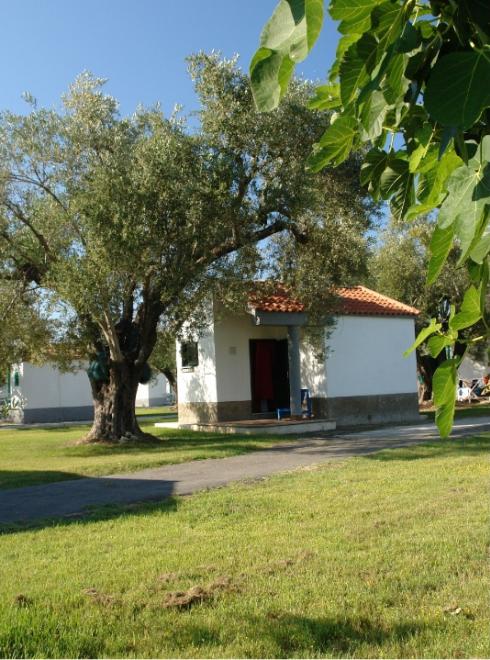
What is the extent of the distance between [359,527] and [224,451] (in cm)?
851

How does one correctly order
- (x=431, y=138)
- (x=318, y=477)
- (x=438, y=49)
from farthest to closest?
(x=318, y=477) < (x=431, y=138) < (x=438, y=49)

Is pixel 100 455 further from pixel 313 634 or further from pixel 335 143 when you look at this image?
pixel 335 143

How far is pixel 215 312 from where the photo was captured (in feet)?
66.2

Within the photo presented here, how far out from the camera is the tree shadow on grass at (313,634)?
3877 millimetres

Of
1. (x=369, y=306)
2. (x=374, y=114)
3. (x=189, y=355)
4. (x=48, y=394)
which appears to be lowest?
(x=48, y=394)

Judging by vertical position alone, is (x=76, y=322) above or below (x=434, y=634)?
above

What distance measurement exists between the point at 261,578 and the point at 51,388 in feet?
108

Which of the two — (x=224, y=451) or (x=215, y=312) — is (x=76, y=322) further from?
(x=224, y=451)

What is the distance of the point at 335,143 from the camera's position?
170 centimetres

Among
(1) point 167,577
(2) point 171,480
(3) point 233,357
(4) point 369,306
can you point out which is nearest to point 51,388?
(3) point 233,357

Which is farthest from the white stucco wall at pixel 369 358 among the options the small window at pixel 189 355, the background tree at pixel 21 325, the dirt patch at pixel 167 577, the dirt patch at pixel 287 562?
the dirt patch at pixel 167 577

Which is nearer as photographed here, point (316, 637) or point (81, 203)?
point (316, 637)

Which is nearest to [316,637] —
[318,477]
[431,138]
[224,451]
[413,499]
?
[431,138]

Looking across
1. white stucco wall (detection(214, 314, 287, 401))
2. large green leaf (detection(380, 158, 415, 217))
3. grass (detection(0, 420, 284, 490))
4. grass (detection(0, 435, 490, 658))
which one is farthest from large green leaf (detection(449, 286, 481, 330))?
white stucco wall (detection(214, 314, 287, 401))
